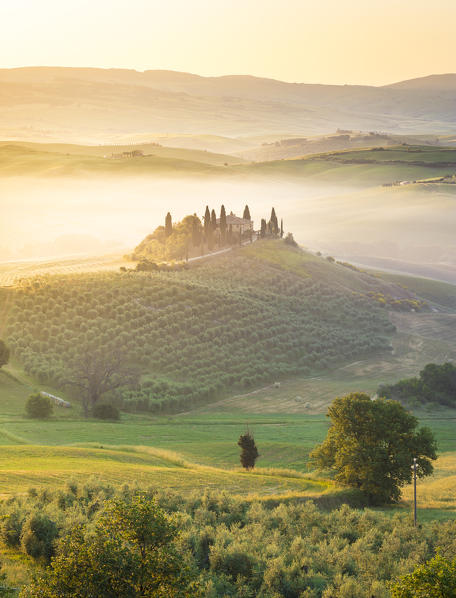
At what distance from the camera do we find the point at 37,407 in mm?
52312

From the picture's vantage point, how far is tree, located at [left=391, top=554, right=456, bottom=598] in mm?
13961

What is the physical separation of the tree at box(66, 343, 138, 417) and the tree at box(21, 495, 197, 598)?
148 ft

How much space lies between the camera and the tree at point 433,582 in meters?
14.0

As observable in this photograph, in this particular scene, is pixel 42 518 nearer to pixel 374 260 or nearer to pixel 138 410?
pixel 138 410

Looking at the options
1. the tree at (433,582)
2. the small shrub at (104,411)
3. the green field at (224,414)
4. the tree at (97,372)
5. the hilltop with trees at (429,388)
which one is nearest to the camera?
the tree at (433,582)

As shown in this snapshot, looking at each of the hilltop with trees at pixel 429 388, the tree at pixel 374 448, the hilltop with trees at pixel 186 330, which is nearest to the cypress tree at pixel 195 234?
the hilltop with trees at pixel 186 330

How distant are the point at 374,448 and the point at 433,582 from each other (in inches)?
853

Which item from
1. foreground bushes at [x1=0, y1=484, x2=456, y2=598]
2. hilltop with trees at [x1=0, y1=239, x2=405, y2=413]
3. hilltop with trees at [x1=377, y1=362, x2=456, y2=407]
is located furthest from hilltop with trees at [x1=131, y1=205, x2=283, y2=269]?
foreground bushes at [x1=0, y1=484, x2=456, y2=598]

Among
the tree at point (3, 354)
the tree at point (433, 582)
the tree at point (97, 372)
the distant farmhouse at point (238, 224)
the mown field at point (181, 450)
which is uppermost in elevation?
the distant farmhouse at point (238, 224)

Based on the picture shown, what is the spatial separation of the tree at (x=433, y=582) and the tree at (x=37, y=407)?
42.1m

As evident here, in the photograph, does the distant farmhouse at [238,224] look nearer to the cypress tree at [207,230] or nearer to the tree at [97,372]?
the cypress tree at [207,230]

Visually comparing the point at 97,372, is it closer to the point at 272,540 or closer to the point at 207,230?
the point at 272,540

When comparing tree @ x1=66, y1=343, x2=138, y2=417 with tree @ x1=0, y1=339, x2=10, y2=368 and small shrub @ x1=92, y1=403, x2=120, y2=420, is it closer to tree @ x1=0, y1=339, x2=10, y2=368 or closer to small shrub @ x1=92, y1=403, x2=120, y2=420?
small shrub @ x1=92, y1=403, x2=120, y2=420

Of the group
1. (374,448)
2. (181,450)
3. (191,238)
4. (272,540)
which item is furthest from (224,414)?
(191,238)
